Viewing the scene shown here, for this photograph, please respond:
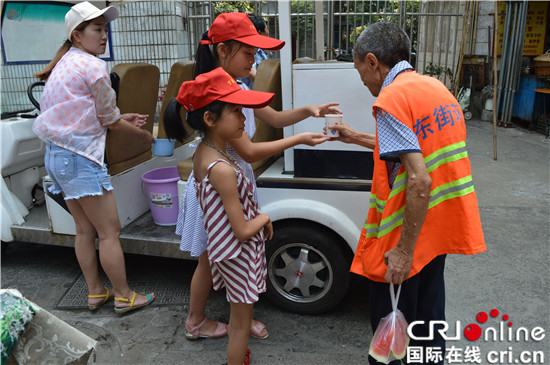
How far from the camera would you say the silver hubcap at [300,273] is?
2947 mm


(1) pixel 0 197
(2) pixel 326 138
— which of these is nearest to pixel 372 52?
(2) pixel 326 138

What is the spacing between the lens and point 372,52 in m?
1.91

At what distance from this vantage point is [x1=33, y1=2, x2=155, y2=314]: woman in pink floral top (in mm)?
2754

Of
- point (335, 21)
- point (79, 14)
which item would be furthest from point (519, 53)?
point (79, 14)

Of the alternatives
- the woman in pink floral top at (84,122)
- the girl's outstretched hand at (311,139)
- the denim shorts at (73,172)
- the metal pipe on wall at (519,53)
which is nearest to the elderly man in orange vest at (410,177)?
the girl's outstretched hand at (311,139)

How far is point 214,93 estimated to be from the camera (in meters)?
1.97

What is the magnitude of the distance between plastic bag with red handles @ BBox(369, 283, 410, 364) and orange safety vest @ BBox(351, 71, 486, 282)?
18 centimetres

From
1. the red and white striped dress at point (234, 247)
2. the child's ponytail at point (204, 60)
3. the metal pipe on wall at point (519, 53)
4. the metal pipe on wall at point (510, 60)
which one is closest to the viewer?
the red and white striped dress at point (234, 247)

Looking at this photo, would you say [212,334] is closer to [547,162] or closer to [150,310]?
[150,310]

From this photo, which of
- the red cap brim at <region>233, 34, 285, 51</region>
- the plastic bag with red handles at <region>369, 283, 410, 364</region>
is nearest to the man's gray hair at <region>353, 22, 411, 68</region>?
the red cap brim at <region>233, 34, 285, 51</region>

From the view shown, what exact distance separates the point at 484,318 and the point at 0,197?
3.69 meters

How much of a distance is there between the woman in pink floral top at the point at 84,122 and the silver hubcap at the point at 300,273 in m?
1.08

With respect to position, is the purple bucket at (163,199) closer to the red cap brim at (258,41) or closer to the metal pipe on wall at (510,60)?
the red cap brim at (258,41)

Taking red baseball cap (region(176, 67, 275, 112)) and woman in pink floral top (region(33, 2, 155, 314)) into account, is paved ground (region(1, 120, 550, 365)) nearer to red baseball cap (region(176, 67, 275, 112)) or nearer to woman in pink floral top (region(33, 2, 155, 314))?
woman in pink floral top (region(33, 2, 155, 314))
